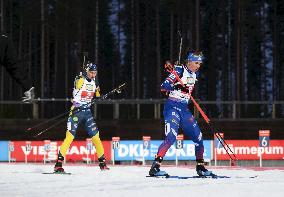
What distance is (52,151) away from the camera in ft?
77.0

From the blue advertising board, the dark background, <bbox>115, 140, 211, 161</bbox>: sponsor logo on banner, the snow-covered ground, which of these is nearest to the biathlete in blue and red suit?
the snow-covered ground

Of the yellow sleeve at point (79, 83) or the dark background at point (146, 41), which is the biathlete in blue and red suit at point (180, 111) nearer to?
the yellow sleeve at point (79, 83)

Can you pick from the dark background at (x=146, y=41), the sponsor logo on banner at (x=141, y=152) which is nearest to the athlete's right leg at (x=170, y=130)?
the sponsor logo on banner at (x=141, y=152)

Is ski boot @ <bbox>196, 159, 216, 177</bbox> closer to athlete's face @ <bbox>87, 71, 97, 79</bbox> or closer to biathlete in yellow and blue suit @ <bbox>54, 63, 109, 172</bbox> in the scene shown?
biathlete in yellow and blue suit @ <bbox>54, 63, 109, 172</bbox>

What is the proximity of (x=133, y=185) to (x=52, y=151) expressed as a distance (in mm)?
14277

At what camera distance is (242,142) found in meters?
23.7

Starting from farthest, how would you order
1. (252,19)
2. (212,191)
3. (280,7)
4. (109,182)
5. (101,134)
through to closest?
(280,7), (252,19), (101,134), (109,182), (212,191)

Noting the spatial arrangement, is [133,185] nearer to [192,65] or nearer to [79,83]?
[192,65]

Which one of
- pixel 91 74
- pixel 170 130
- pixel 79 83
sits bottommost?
pixel 170 130

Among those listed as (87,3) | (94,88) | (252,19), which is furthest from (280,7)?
(94,88)

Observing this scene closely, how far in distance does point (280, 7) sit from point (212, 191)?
5548 cm

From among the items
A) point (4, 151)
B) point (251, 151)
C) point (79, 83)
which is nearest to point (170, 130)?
point (79, 83)

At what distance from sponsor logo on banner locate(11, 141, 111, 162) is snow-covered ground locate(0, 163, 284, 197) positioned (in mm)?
11851

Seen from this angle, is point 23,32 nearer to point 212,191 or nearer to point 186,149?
point 186,149
